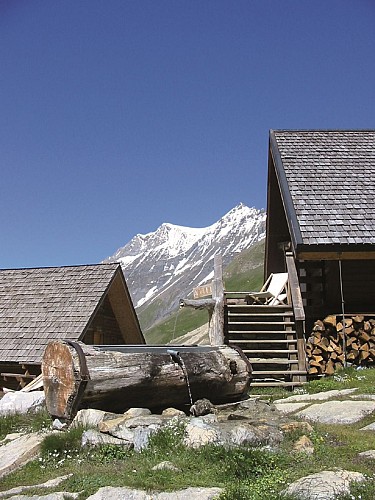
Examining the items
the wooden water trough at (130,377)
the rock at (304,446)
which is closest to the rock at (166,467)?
the rock at (304,446)

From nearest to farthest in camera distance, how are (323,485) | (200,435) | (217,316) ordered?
(323,485), (200,435), (217,316)

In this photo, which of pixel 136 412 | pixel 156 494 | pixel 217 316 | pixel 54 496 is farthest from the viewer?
pixel 217 316

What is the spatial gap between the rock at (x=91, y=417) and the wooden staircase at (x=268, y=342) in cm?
472

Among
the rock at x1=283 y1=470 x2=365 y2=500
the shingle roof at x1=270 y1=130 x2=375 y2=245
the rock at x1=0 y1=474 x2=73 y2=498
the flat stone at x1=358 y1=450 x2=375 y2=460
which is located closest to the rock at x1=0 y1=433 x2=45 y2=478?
the rock at x1=0 y1=474 x2=73 y2=498

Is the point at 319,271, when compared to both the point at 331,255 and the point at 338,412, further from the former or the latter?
the point at 338,412

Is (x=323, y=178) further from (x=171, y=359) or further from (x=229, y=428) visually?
(x=229, y=428)

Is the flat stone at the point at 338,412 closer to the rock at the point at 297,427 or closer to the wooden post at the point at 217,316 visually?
the rock at the point at 297,427

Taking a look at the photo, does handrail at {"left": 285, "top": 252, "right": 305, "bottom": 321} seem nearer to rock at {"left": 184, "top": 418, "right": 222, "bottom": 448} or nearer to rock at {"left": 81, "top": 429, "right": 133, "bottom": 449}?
rock at {"left": 184, "top": 418, "right": 222, "bottom": 448}

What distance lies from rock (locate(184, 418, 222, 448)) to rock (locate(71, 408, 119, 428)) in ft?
4.13

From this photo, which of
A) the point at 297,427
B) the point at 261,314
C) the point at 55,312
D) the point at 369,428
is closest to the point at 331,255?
the point at 261,314

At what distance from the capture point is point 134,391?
736 cm

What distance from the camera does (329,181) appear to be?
1346 centimetres

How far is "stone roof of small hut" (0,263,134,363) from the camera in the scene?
54.5 ft

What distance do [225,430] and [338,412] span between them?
6.02 feet
